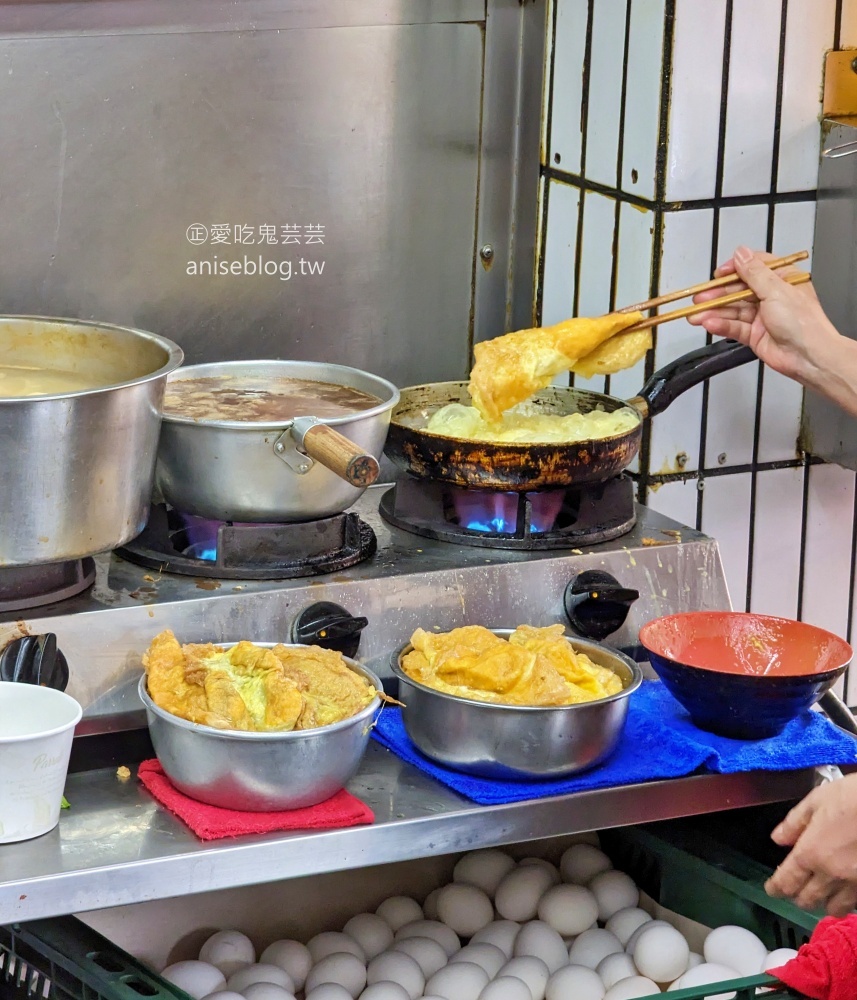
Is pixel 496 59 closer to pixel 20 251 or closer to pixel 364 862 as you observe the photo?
pixel 20 251

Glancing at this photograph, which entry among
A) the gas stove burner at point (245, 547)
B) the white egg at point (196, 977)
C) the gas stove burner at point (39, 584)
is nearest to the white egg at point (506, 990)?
the white egg at point (196, 977)

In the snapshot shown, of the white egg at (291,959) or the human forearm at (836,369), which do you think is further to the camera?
the human forearm at (836,369)

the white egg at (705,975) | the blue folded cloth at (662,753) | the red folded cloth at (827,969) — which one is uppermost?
the blue folded cloth at (662,753)

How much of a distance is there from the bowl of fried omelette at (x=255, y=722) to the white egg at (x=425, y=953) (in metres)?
0.41

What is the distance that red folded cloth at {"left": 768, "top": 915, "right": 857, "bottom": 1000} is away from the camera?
154 cm

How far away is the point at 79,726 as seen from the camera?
1770 millimetres

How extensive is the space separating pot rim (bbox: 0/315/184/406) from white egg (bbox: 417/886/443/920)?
0.91m

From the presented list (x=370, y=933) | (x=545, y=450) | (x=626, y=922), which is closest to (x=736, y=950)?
(x=626, y=922)

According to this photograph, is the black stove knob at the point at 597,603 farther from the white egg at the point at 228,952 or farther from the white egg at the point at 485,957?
the white egg at the point at 228,952

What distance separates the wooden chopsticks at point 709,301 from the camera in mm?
2090

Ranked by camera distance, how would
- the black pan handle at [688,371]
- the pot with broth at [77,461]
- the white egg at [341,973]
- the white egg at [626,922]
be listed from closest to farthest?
the pot with broth at [77,461] < the white egg at [341,973] < the white egg at [626,922] < the black pan handle at [688,371]

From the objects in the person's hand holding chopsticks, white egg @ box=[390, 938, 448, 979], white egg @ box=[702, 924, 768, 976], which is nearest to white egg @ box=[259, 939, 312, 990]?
white egg @ box=[390, 938, 448, 979]

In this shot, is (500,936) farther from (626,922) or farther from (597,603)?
(597,603)

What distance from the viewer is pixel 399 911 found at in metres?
2.09
